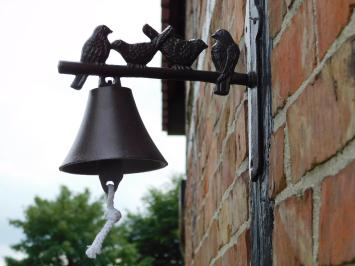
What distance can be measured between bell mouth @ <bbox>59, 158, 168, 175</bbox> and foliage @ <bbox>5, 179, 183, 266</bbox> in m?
17.8

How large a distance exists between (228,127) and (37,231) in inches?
770

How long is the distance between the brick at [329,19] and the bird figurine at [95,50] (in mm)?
471

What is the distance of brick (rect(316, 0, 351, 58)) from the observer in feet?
2.42

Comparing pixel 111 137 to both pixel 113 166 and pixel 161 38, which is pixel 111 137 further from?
pixel 161 38

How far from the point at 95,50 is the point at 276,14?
331 millimetres

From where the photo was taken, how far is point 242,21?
1.43m

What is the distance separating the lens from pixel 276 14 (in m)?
1.08

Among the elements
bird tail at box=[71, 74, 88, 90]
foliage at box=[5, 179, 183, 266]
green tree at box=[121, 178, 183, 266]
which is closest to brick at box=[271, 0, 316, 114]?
bird tail at box=[71, 74, 88, 90]

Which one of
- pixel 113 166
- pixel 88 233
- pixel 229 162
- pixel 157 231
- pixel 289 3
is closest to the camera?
pixel 289 3

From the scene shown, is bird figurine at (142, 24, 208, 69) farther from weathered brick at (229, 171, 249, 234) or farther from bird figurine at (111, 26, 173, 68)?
weathered brick at (229, 171, 249, 234)

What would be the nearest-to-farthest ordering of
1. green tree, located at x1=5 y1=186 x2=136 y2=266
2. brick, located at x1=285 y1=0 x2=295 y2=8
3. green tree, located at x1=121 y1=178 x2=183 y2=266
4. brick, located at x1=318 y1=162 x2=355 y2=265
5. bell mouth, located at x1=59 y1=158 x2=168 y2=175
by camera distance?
1. brick, located at x1=318 y1=162 x2=355 y2=265
2. brick, located at x1=285 y1=0 x2=295 y2=8
3. bell mouth, located at x1=59 y1=158 x2=168 y2=175
4. green tree, located at x1=5 y1=186 x2=136 y2=266
5. green tree, located at x1=121 y1=178 x2=183 y2=266

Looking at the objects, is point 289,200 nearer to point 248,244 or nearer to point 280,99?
point 280,99

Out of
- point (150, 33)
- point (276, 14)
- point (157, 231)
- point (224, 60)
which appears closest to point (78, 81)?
point (150, 33)

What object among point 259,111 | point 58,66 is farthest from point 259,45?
point 58,66
